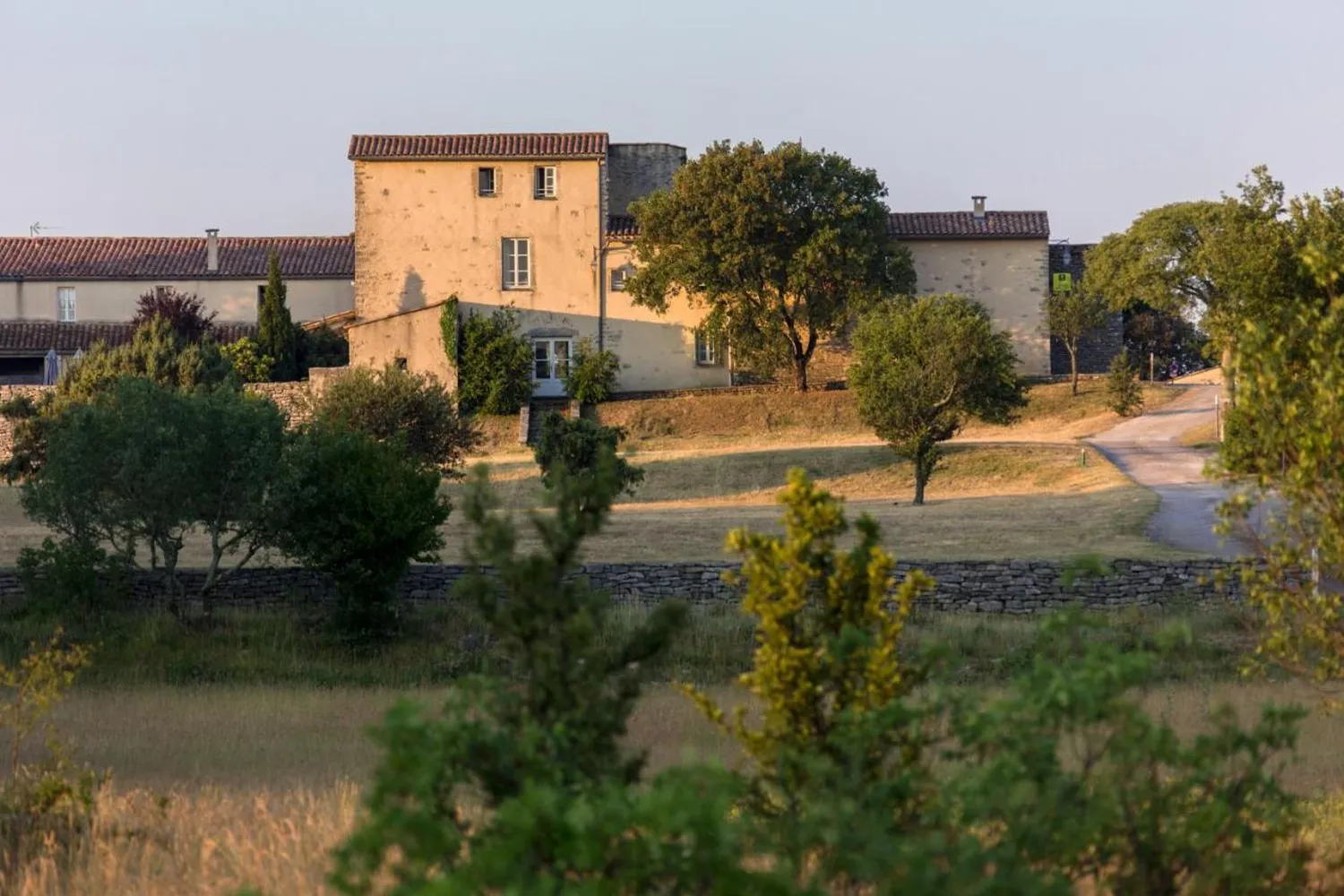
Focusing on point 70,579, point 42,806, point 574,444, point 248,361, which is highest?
point 248,361

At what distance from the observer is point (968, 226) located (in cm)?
5522

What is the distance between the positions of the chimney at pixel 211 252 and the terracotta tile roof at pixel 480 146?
10.2 meters

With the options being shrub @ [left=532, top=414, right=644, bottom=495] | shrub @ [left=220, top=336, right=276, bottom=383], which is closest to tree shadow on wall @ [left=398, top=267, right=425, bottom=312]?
shrub @ [left=220, top=336, right=276, bottom=383]

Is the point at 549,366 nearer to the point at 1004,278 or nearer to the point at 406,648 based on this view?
the point at 1004,278

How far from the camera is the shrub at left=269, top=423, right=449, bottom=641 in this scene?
23.1 metres

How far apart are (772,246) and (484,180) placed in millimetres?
10434

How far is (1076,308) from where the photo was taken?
5231 cm

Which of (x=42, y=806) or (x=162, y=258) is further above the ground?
(x=162, y=258)

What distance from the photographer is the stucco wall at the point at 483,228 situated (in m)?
53.9

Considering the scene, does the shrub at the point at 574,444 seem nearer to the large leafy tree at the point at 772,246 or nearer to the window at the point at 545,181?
the large leafy tree at the point at 772,246

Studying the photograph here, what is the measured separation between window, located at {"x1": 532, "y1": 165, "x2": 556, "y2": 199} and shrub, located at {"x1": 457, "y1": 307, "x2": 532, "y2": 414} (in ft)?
17.2

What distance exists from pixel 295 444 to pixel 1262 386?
57.8 feet

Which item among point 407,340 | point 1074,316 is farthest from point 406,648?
point 1074,316

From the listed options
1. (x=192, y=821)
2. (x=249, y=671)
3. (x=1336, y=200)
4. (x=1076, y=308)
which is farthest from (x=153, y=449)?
(x=1076, y=308)
